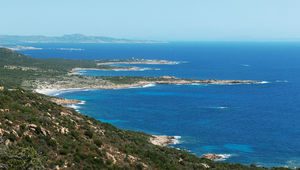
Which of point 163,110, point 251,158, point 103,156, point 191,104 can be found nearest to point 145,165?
point 103,156

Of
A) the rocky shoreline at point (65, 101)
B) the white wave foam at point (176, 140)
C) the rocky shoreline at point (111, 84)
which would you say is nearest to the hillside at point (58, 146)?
the white wave foam at point (176, 140)

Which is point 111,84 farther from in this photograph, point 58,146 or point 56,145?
point 56,145

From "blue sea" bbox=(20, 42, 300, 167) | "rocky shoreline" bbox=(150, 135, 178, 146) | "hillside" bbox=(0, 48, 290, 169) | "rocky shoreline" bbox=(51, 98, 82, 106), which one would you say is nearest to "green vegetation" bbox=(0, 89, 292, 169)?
"hillside" bbox=(0, 48, 290, 169)

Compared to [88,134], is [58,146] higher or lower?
higher

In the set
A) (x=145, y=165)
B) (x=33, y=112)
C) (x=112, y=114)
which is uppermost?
(x=33, y=112)

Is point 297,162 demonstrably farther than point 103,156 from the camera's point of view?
Yes

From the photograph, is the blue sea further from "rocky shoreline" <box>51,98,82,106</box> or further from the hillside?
the hillside

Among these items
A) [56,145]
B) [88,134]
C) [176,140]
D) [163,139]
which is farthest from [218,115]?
[56,145]

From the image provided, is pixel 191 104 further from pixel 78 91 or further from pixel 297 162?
pixel 297 162

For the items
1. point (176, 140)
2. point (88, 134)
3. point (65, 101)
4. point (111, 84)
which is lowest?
point (176, 140)

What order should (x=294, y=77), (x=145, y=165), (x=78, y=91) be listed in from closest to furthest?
(x=145, y=165) → (x=78, y=91) → (x=294, y=77)

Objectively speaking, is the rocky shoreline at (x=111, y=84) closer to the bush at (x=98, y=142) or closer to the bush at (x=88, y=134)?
the bush at (x=88, y=134)
